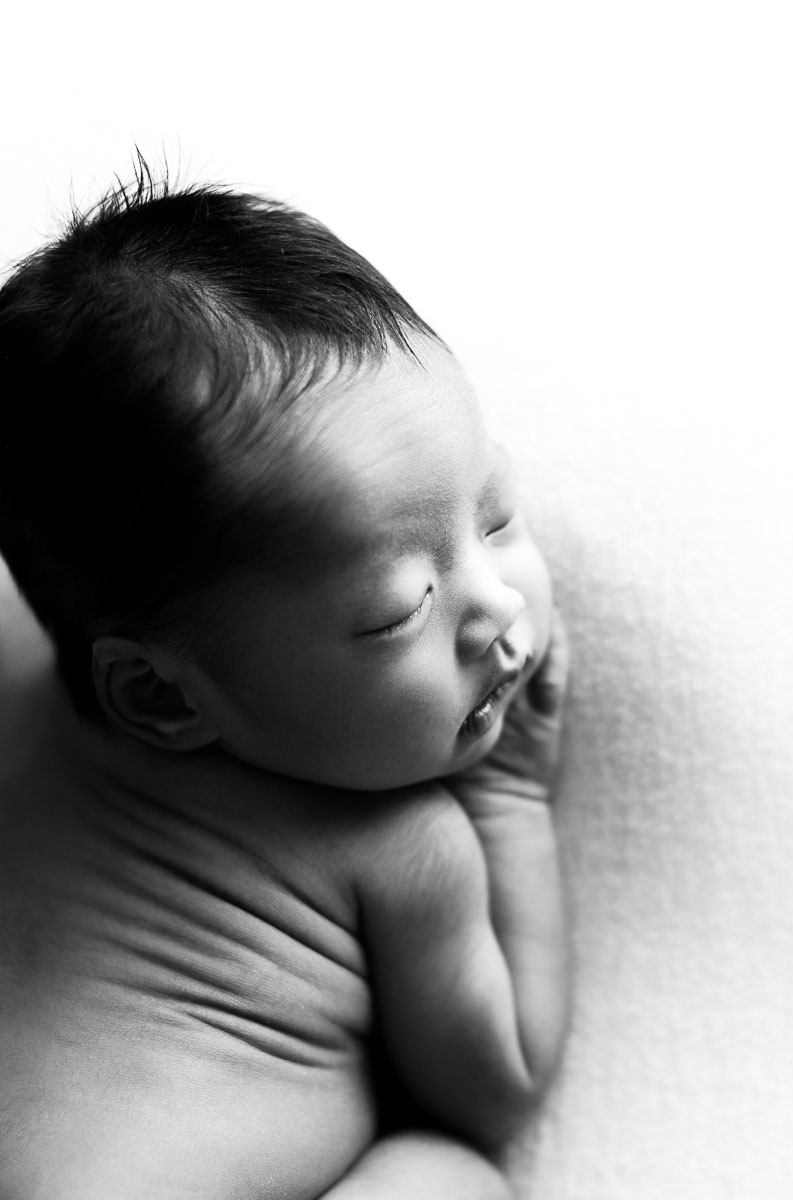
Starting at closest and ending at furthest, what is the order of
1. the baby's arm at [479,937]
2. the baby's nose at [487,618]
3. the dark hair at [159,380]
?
the dark hair at [159,380] < the baby's nose at [487,618] < the baby's arm at [479,937]

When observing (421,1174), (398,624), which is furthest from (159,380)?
(421,1174)

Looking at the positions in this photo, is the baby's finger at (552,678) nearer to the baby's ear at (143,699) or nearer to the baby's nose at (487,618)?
the baby's nose at (487,618)

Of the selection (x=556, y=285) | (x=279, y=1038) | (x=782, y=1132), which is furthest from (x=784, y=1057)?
(x=556, y=285)

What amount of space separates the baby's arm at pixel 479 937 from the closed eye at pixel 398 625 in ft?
0.74

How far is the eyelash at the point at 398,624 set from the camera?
95 cm

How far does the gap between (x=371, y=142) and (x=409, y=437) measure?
0.59 metres

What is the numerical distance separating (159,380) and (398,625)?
23cm

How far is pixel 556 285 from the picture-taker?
131 cm

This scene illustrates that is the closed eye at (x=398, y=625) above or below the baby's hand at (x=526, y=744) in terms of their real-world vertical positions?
above

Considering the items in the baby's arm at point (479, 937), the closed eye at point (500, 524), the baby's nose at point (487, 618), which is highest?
the closed eye at point (500, 524)

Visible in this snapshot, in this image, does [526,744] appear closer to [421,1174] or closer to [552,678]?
[552,678]

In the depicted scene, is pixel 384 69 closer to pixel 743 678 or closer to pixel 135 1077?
pixel 743 678

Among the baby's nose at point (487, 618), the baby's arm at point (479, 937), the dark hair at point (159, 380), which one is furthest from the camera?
the baby's arm at point (479, 937)

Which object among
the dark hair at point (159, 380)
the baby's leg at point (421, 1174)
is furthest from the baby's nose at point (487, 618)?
the baby's leg at point (421, 1174)
